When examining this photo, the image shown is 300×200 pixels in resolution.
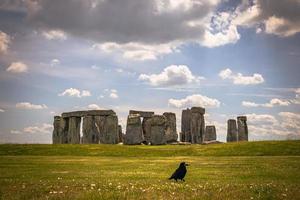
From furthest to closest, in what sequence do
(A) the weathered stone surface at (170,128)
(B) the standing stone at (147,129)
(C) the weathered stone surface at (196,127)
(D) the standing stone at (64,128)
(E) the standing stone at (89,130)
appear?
(C) the weathered stone surface at (196,127) → (D) the standing stone at (64,128) → (A) the weathered stone surface at (170,128) → (E) the standing stone at (89,130) → (B) the standing stone at (147,129)

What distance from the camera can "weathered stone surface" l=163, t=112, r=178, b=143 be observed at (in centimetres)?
7514

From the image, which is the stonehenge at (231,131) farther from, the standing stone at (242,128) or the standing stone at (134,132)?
the standing stone at (134,132)

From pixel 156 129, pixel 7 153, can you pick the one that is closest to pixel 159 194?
pixel 7 153

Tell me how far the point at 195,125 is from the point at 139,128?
14453 millimetres

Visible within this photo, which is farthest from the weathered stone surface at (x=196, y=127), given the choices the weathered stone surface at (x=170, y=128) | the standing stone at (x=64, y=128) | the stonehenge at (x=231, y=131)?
the standing stone at (x=64, y=128)

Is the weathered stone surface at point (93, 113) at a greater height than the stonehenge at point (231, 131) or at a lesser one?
greater

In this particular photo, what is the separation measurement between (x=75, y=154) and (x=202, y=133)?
35643 mm

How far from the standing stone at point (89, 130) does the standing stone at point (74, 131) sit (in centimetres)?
236

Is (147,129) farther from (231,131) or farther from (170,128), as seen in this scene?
(231,131)

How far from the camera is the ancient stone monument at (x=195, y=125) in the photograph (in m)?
78.9

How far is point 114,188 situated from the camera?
15.8m

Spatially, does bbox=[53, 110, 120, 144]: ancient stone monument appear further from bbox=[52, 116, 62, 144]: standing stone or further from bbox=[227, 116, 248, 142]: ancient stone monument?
bbox=[227, 116, 248, 142]: ancient stone monument

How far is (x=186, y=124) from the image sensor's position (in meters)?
80.6

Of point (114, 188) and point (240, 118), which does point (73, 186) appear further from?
point (240, 118)
